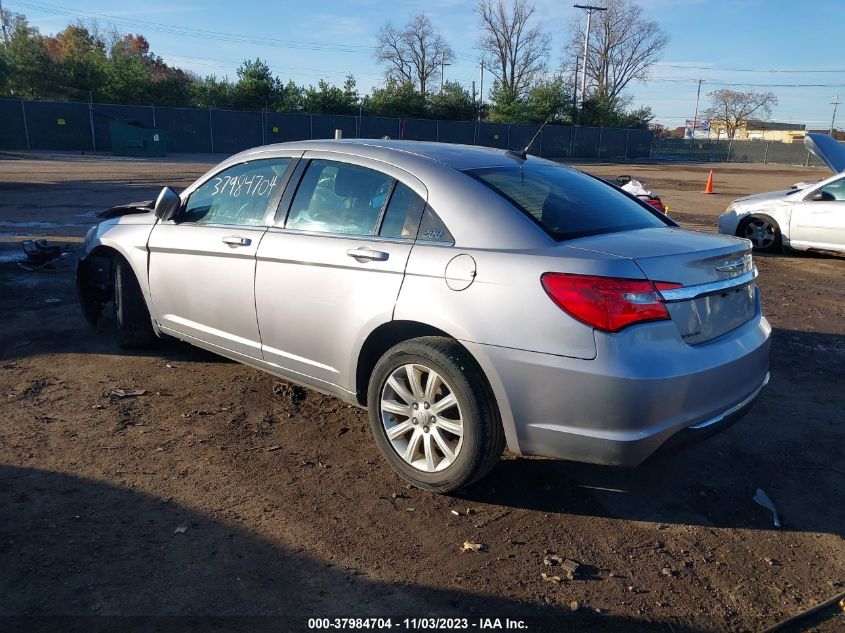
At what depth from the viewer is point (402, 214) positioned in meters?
3.69

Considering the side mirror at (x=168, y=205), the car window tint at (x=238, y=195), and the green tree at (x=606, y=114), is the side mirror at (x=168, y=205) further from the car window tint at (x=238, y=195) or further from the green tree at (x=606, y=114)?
the green tree at (x=606, y=114)

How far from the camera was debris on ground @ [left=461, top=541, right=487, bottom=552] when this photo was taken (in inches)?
121

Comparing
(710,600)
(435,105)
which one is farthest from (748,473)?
(435,105)

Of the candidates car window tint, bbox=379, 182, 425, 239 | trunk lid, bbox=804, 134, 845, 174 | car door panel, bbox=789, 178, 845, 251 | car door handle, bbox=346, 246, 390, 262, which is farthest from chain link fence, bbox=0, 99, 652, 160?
car door handle, bbox=346, 246, 390, 262

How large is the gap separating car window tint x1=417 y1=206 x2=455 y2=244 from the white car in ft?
29.1

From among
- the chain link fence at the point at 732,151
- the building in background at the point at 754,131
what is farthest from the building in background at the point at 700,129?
the chain link fence at the point at 732,151

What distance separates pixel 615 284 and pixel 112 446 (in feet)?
9.69

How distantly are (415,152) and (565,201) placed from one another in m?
0.90

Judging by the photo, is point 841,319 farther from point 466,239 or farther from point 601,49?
point 601,49

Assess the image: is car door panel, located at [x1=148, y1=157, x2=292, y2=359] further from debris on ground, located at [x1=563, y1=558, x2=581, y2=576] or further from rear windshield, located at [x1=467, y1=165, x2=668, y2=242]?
debris on ground, located at [x1=563, y1=558, x2=581, y2=576]

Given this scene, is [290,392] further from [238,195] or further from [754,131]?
[754,131]

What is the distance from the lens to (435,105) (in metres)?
53.6

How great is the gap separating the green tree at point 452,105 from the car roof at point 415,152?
50979mm

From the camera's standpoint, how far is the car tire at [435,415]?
324 cm
